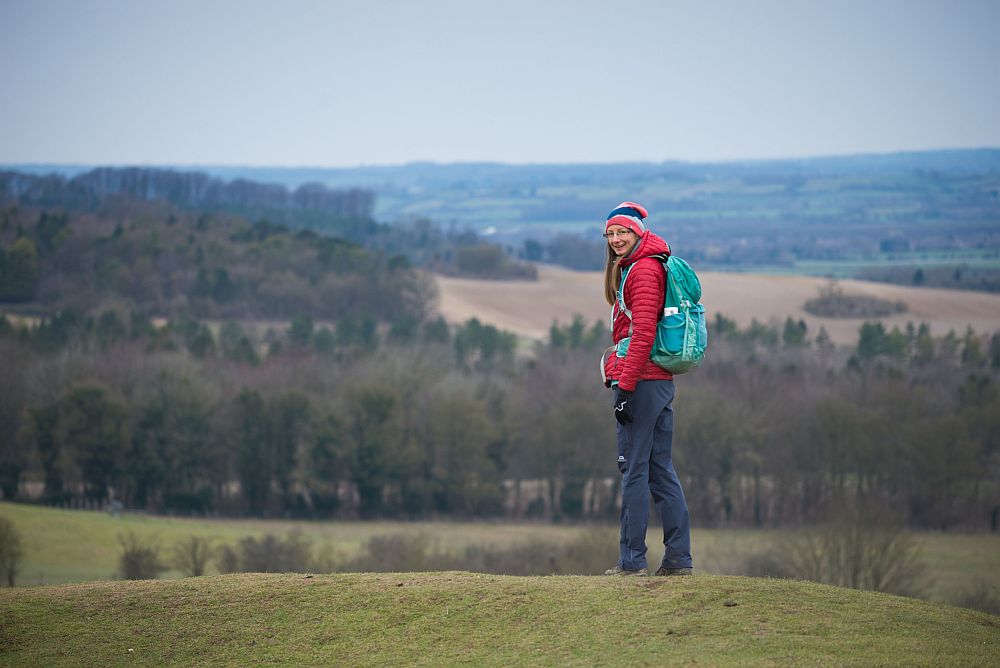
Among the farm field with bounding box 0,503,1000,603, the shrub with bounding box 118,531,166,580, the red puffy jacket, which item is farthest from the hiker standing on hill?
the shrub with bounding box 118,531,166,580

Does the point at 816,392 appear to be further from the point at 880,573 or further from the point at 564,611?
the point at 564,611

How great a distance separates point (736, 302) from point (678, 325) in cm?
11670

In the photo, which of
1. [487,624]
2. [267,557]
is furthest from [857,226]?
[487,624]

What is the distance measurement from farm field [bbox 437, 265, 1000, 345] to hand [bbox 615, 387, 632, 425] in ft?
297

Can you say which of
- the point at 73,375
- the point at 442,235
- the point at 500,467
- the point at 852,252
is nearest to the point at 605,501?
the point at 500,467

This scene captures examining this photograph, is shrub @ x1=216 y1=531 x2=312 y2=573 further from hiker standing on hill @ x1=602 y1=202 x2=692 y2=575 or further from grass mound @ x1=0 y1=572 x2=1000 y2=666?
hiker standing on hill @ x1=602 y1=202 x2=692 y2=575

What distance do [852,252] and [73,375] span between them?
88675 millimetres

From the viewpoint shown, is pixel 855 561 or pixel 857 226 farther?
pixel 857 226

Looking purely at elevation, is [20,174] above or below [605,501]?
above

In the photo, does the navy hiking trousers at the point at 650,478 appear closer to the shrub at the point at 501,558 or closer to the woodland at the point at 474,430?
the shrub at the point at 501,558

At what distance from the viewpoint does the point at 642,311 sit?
11.0m

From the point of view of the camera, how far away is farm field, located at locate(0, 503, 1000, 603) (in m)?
46.6

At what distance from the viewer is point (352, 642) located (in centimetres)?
1048

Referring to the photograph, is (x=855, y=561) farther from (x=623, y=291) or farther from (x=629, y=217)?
(x=629, y=217)
